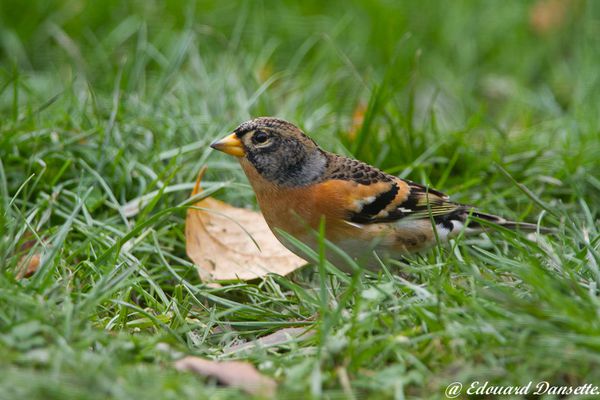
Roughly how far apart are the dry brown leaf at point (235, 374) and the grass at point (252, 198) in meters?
0.05

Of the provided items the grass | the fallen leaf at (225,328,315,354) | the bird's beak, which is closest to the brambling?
the bird's beak

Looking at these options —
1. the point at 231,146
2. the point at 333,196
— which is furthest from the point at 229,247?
the point at 333,196

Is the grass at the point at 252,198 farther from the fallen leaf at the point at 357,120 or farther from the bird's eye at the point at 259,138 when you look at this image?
the bird's eye at the point at 259,138

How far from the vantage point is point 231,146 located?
3.46 m

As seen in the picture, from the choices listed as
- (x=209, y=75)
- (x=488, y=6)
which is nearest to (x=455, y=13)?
(x=488, y=6)

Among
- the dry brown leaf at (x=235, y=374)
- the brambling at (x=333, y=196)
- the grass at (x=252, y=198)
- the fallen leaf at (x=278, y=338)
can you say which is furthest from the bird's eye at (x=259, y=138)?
the dry brown leaf at (x=235, y=374)

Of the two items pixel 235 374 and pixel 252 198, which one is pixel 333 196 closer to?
pixel 252 198

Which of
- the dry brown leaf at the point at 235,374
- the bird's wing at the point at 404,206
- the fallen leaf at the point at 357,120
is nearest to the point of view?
the dry brown leaf at the point at 235,374

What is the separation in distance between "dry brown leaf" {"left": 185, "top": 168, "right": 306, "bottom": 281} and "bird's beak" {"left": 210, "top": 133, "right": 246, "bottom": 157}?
26 centimetres

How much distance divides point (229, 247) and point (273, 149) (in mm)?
524

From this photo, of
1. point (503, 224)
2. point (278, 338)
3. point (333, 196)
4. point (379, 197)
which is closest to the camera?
point (278, 338)

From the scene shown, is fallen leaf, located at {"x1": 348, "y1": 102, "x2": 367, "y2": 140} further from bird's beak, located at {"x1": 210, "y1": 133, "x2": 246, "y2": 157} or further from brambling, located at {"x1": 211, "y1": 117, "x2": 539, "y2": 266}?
bird's beak, located at {"x1": 210, "y1": 133, "x2": 246, "y2": 157}

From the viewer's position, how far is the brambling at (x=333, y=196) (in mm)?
3273

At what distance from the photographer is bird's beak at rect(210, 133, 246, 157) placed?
345cm
